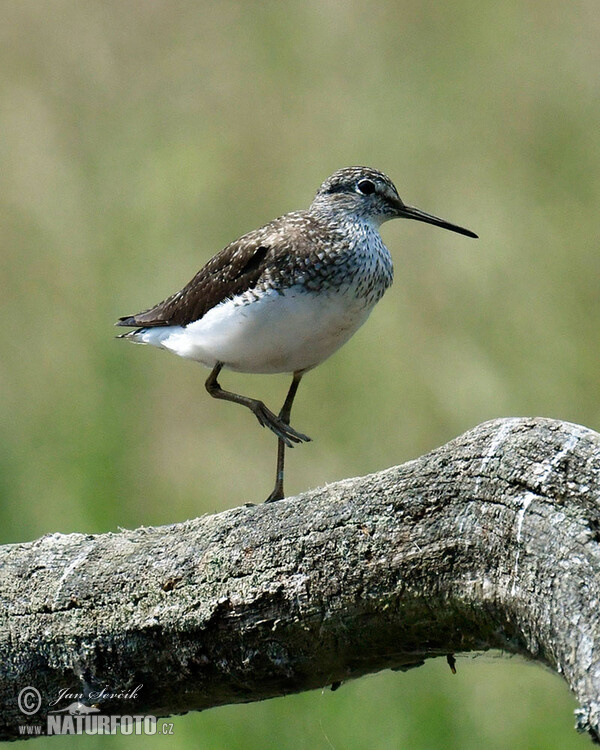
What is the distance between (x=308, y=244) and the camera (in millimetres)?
4730

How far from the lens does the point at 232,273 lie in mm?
4852

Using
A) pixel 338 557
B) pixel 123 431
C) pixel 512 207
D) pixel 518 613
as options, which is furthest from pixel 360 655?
pixel 512 207

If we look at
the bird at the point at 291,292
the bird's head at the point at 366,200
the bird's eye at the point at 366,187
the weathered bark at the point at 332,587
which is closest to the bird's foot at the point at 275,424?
the bird at the point at 291,292

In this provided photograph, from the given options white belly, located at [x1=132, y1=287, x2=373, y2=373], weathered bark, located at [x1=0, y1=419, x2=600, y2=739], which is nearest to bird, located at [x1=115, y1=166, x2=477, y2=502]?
white belly, located at [x1=132, y1=287, x2=373, y2=373]

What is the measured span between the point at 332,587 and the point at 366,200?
8.24ft

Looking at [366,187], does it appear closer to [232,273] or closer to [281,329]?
[232,273]

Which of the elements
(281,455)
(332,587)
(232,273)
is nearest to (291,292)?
(232,273)

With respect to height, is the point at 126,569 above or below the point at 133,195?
below

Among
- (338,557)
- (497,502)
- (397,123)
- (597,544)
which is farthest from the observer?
(397,123)

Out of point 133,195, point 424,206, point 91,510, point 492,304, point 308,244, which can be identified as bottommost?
point 91,510

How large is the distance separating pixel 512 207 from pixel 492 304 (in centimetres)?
66

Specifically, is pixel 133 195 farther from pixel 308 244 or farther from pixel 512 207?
pixel 308 244

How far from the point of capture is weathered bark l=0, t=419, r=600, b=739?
2.66 metres

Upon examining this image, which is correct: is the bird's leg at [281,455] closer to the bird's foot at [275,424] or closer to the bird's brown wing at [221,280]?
the bird's foot at [275,424]
